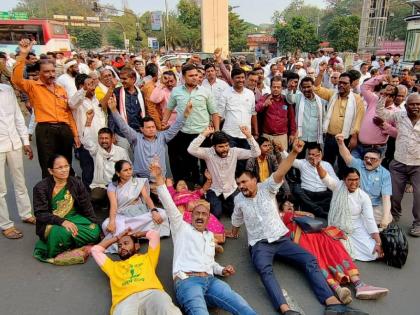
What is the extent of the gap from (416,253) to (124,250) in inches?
121

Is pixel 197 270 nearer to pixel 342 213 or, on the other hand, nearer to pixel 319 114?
pixel 342 213

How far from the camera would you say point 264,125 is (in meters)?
5.48

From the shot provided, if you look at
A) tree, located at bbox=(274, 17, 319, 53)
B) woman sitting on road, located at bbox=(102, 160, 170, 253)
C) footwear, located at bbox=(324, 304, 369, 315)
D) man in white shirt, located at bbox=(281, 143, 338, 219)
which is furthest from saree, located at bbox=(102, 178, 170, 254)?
tree, located at bbox=(274, 17, 319, 53)

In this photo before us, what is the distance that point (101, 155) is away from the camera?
4.64 meters

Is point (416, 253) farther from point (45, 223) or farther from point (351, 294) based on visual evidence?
point (45, 223)

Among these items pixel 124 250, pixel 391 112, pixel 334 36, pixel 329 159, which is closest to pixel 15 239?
pixel 124 250

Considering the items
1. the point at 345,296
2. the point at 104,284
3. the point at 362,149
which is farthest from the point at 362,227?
the point at 104,284

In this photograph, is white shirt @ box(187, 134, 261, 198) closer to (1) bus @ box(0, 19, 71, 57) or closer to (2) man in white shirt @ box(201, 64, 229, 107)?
(2) man in white shirt @ box(201, 64, 229, 107)

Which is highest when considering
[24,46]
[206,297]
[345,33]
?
[345,33]

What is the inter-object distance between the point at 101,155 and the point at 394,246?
3633 millimetres

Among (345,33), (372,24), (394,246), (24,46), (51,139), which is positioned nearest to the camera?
(394,246)

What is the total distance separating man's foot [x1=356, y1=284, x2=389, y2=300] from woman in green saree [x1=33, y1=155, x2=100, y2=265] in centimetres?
269

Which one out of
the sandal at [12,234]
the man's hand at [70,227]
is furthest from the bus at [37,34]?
the man's hand at [70,227]

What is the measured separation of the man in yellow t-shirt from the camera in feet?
8.55
